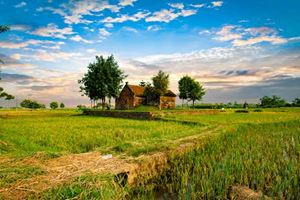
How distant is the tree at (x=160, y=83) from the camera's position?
2111 inches

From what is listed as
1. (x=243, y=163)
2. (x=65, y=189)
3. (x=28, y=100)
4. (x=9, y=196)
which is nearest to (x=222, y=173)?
(x=243, y=163)

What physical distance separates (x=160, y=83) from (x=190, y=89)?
71.8 ft

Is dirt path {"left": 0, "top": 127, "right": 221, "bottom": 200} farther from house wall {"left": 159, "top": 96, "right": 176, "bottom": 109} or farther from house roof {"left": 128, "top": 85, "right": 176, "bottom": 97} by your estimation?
house wall {"left": 159, "top": 96, "right": 176, "bottom": 109}

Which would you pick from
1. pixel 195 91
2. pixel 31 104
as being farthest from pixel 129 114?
pixel 31 104

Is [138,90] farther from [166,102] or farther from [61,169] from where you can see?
[61,169]

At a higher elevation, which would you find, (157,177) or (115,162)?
(115,162)

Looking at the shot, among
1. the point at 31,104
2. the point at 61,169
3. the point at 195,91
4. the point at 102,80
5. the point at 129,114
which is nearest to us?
the point at 61,169

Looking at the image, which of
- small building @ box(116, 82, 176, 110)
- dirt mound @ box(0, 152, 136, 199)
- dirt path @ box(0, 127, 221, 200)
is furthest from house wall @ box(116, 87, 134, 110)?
dirt mound @ box(0, 152, 136, 199)

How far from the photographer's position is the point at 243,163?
7.00 m

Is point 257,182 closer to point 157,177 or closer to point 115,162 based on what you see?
point 157,177

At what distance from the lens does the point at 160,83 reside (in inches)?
2110

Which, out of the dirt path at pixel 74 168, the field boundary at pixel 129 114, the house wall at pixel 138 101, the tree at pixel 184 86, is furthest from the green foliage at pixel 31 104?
the dirt path at pixel 74 168

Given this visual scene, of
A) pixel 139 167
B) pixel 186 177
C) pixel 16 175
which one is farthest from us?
pixel 139 167

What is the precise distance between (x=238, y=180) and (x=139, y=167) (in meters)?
2.45
